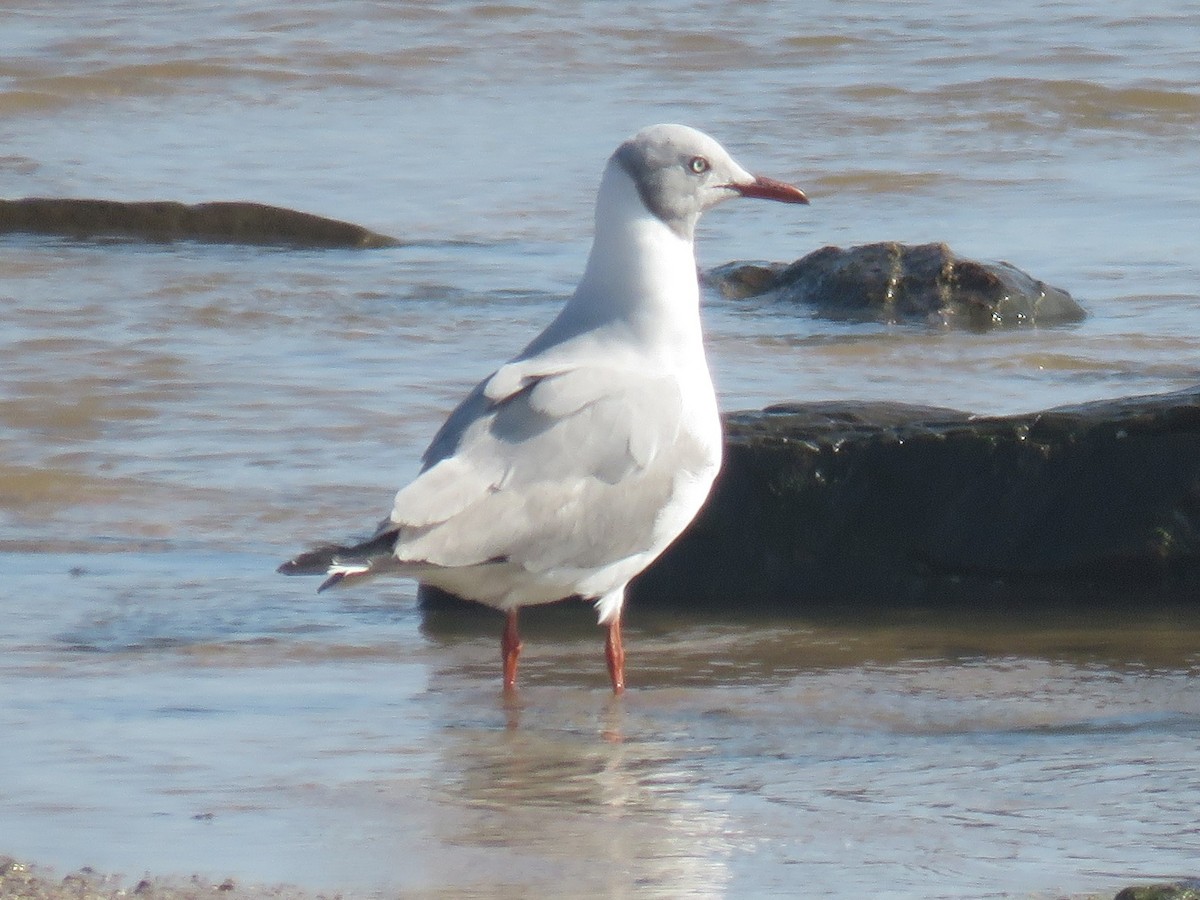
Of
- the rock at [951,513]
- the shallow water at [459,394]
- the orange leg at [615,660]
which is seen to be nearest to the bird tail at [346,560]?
the shallow water at [459,394]

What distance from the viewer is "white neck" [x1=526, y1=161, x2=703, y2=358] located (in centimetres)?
A: 483

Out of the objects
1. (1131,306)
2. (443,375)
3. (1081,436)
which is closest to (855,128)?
(1131,306)

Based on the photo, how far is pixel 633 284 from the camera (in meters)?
4.87

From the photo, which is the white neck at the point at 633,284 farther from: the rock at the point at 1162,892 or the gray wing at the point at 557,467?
the rock at the point at 1162,892

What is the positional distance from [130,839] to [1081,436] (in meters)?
2.64

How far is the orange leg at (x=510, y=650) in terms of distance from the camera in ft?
15.0

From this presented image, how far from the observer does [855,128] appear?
1329 cm

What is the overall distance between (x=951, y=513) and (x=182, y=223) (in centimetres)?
648

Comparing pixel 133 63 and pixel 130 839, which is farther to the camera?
pixel 133 63

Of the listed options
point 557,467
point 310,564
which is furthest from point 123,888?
point 557,467

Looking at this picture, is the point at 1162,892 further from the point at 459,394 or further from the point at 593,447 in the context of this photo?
the point at 459,394

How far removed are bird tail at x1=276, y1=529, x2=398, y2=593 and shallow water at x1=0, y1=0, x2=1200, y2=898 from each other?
13.1 inches

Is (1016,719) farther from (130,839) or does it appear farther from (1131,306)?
(1131,306)

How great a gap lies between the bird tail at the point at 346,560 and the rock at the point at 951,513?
1.32m
